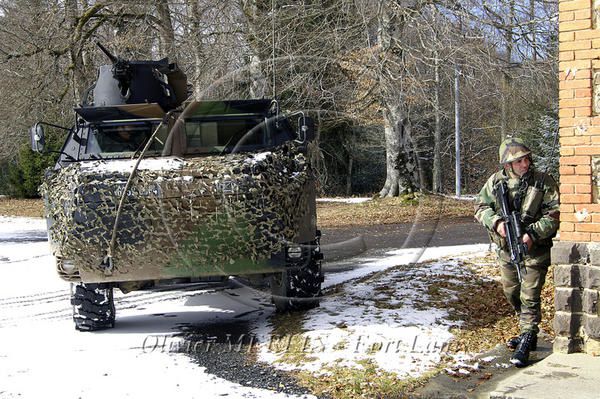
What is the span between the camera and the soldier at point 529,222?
19.2 ft

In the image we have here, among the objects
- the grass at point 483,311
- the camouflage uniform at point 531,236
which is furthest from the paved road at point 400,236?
the camouflage uniform at point 531,236

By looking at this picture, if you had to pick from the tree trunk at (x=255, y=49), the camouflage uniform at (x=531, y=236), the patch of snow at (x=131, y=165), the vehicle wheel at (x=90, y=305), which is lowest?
the vehicle wheel at (x=90, y=305)

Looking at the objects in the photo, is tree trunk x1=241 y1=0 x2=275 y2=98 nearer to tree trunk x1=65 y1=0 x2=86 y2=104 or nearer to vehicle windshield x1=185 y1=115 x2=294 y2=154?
tree trunk x1=65 y1=0 x2=86 y2=104

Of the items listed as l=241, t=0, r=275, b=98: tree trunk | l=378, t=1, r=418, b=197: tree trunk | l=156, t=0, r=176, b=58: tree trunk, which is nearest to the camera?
l=378, t=1, r=418, b=197: tree trunk

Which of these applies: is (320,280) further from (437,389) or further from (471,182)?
(471,182)

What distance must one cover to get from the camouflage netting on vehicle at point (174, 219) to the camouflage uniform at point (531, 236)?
2.02 m

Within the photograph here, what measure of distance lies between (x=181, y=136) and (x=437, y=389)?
4060 millimetres

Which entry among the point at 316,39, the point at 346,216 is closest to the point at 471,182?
the point at 346,216

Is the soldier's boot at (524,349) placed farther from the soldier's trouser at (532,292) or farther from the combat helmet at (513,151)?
the combat helmet at (513,151)

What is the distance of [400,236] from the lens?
1622cm

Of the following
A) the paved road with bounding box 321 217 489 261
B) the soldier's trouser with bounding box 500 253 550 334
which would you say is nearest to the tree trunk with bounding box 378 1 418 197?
the paved road with bounding box 321 217 489 261

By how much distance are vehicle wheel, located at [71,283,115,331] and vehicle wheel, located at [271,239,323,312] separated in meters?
1.80

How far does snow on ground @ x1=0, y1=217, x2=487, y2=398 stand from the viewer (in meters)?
5.65

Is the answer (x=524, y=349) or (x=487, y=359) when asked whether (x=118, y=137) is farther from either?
(x=524, y=349)
